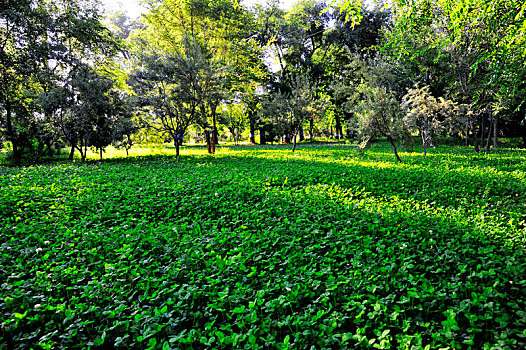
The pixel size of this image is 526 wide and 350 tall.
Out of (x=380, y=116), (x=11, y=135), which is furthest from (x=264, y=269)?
(x=11, y=135)

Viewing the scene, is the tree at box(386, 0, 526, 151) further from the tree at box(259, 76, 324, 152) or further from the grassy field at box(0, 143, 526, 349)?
the tree at box(259, 76, 324, 152)

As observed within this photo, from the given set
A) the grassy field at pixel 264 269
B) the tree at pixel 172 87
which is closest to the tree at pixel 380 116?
the grassy field at pixel 264 269

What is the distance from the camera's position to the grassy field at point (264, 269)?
3.02 metres

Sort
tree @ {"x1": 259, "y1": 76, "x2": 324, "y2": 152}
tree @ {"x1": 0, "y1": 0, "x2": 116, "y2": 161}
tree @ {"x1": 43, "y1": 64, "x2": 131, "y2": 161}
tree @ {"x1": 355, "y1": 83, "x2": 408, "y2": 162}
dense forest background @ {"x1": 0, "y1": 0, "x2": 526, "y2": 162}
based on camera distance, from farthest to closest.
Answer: tree @ {"x1": 259, "y1": 76, "x2": 324, "y2": 152}
tree @ {"x1": 0, "y1": 0, "x2": 116, "y2": 161}
tree @ {"x1": 43, "y1": 64, "x2": 131, "y2": 161}
tree @ {"x1": 355, "y1": 83, "x2": 408, "y2": 162}
dense forest background @ {"x1": 0, "y1": 0, "x2": 526, "y2": 162}

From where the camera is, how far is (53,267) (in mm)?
4426

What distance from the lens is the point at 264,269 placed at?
4.46 metres

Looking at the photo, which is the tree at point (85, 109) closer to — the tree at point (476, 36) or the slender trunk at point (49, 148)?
the slender trunk at point (49, 148)

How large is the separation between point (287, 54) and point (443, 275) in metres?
42.2

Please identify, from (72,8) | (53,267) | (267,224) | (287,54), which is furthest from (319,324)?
(287,54)

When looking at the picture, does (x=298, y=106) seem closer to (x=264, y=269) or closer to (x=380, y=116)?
(x=380, y=116)

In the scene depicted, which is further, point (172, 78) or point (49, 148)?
point (49, 148)

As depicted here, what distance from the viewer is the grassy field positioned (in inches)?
119

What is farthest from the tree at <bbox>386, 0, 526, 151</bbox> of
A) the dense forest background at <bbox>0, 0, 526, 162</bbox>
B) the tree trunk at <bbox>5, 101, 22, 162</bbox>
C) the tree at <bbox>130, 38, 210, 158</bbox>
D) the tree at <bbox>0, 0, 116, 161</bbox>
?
the tree trunk at <bbox>5, 101, 22, 162</bbox>

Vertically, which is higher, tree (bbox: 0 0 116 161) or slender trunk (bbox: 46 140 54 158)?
tree (bbox: 0 0 116 161)
